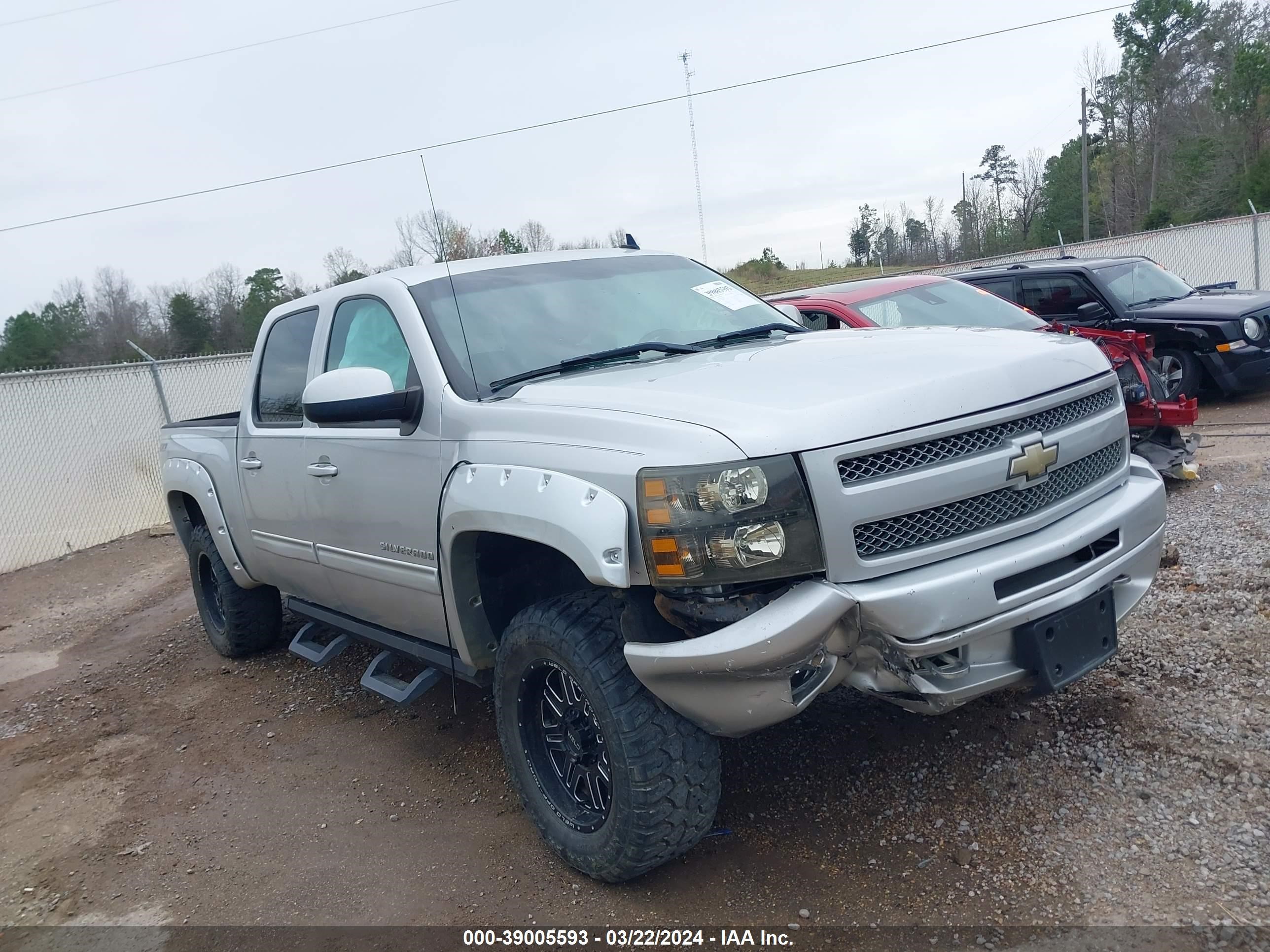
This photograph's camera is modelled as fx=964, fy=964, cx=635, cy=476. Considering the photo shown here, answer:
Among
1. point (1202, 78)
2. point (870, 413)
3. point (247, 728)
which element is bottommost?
point (247, 728)

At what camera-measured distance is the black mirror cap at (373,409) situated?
10.8 feet

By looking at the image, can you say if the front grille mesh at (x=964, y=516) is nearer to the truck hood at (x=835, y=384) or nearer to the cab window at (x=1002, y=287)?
the truck hood at (x=835, y=384)

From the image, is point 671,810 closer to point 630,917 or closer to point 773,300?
point 630,917

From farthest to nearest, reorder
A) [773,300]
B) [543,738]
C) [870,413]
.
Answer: [773,300], [543,738], [870,413]

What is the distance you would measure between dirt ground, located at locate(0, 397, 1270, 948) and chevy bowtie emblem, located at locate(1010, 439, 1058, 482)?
110 centimetres

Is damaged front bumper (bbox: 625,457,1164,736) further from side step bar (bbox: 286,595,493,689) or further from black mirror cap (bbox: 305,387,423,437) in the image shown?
black mirror cap (bbox: 305,387,423,437)

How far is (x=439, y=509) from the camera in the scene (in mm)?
3291

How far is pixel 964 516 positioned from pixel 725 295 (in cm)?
192

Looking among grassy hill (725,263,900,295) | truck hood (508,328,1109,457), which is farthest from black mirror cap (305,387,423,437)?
grassy hill (725,263,900,295)

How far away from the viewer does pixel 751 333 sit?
390cm

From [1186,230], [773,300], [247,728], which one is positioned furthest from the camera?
[1186,230]

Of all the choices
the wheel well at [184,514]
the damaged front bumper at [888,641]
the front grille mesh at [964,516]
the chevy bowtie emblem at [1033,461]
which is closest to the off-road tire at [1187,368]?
the front grille mesh at [964,516]

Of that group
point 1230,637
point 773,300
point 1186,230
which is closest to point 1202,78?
point 1186,230

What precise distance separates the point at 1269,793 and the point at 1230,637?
48.0 inches
